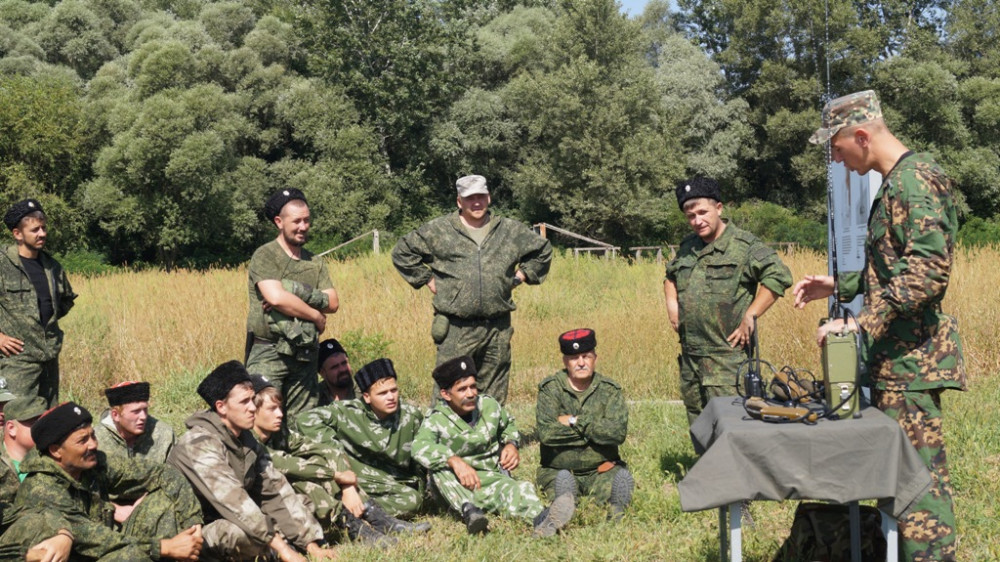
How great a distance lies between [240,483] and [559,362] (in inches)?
223

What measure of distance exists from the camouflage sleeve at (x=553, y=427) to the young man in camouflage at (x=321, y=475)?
98 centimetres

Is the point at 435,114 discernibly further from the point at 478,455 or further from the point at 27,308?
the point at 478,455

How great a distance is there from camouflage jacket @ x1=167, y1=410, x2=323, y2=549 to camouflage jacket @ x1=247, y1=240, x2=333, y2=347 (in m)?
1.18

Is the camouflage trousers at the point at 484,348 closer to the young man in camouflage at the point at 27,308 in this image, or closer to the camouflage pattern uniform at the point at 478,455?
the camouflage pattern uniform at the point at 478,455

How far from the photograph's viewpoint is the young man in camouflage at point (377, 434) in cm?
549

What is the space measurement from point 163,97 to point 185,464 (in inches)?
1198

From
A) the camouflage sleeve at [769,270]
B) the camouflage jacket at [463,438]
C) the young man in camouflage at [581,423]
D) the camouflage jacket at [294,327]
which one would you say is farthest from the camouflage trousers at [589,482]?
the camouflage jacket at [294,327]

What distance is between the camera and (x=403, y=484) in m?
5.66

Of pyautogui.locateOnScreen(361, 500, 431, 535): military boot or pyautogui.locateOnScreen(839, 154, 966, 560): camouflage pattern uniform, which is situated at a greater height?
pyautogui.locateOnScreen(839, 154, 966, 560): camouflage pattern uniform

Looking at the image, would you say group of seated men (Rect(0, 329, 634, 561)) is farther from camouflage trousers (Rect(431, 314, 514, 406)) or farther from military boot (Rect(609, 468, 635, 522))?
camouflage trousers (Rect(431, 314, 514, 406))

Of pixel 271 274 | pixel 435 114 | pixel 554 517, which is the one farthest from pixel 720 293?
pixel 435 114

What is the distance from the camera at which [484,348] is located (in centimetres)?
658

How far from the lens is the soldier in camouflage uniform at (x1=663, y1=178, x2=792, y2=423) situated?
17.5 ft

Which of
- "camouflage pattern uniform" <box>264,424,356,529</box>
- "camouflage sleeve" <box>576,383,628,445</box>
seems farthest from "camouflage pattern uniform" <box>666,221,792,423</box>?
"camouflage pattern uniform" <box>264,424,356,529</box>
